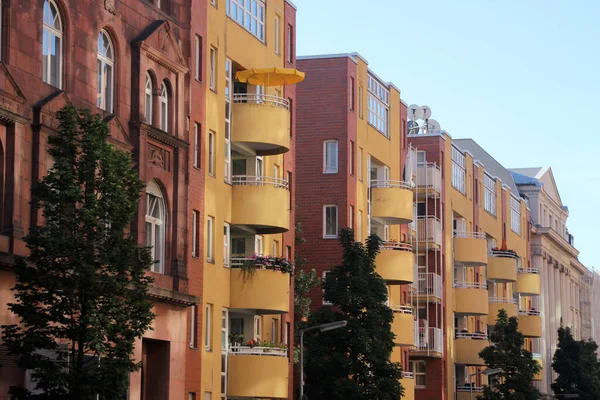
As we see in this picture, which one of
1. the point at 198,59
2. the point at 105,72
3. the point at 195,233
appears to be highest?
the point at 198,59

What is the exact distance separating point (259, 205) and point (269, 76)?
4.96 metres

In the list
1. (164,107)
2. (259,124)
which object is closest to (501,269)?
(259,124)

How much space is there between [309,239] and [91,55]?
94.0ft

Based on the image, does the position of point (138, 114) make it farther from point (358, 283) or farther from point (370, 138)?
point (370, 138)

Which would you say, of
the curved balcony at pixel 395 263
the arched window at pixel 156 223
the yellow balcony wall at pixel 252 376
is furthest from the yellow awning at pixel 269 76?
the curved balcony at pixel 395 263

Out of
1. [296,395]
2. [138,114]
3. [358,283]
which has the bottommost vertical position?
[296,395]

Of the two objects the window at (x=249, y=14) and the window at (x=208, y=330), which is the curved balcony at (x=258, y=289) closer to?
the window at (x=208, y=330)

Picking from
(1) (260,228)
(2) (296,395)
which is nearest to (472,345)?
(2) (296,395)

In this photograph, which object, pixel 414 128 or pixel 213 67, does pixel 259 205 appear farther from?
pixel 414 128

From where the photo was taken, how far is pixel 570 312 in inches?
5310

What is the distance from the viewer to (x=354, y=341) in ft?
196

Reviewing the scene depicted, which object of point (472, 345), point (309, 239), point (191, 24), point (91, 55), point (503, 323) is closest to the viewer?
point (91, 55)

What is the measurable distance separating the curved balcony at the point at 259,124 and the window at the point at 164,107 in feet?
24.5

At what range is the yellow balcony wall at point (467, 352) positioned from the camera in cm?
9038
